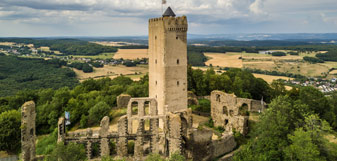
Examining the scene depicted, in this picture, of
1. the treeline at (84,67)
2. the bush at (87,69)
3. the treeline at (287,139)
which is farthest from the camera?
the treeline at (84,67)

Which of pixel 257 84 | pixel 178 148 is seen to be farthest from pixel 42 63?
pixel 178 148

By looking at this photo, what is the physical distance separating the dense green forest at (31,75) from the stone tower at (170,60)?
168 ft

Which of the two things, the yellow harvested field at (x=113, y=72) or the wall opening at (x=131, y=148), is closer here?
the wall opening at (x=131, y=148)

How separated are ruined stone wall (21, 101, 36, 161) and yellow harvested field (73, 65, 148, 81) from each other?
71.2m

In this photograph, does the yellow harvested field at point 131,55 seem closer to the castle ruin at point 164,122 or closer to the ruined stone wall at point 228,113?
the ruined stone wall at point 228,113

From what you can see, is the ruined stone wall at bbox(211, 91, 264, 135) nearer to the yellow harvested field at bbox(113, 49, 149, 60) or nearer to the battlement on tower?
the battlement on tower

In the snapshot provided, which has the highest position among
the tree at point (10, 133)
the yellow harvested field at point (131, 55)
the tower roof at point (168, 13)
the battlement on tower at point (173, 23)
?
the tower roof at point (168, 13)

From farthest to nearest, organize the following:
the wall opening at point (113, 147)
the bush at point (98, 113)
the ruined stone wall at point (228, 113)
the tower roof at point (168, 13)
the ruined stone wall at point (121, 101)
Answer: the ruined stone wall at point (121, 101)
the bush at point (98, 113)
the ruined stone wall at point (228, 113)
the tower roof at point (168, 13)
the wall opening at point (113, 147)

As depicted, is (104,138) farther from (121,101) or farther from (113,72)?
(113,72)

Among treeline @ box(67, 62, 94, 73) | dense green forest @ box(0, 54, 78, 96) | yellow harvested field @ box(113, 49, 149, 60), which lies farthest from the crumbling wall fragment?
yellow harvested field @ box(113, 49, 149, 60)

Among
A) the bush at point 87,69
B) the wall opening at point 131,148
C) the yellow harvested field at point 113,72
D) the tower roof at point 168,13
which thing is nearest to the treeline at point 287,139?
the wall opening at point 131,148

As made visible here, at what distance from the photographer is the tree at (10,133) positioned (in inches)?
1299

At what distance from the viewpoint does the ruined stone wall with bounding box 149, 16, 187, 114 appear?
2978 centimetres

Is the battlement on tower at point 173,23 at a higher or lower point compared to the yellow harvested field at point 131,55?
higher
